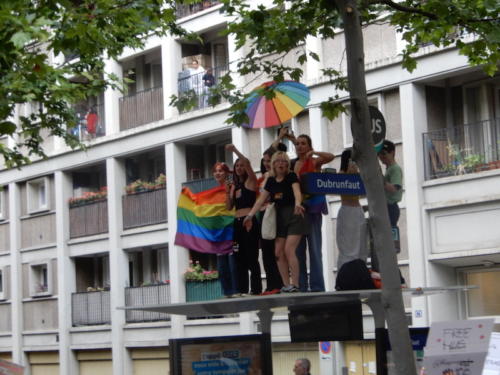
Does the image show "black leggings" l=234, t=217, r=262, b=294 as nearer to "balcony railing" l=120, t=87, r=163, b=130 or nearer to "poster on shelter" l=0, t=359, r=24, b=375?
"poster on shelter" l=0, t=359, r=24, b=375

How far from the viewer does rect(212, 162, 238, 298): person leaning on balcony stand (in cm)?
1673

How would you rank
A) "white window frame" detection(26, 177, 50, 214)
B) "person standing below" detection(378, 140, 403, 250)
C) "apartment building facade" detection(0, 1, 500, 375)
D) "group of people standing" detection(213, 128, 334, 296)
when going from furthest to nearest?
"white window frame" detection(26, 177, 50, 214) < "apartment building facade" detection(0, 1, 500, 375) < "person standing below" detection(378, 140, 403, 250) < "group of people standing" detection(213, 128, 334, 296)

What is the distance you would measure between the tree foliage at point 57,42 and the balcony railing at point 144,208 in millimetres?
10159

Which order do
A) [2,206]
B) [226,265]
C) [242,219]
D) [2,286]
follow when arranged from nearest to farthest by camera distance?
[242,219] < [226,265] < [2,286] < [2,206]

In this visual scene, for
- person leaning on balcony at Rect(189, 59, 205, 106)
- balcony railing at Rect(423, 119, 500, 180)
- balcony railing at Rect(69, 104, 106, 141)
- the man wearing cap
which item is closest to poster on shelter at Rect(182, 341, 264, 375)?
the man wearing cap

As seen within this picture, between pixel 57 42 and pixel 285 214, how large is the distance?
3.36m

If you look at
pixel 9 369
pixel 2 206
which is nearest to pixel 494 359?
pixel 9 369

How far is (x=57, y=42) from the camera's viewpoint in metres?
15.1

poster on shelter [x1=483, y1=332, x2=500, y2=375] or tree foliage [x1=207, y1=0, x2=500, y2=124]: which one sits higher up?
tree foliage [x1=207, y1=0, x2=500, y2=124]

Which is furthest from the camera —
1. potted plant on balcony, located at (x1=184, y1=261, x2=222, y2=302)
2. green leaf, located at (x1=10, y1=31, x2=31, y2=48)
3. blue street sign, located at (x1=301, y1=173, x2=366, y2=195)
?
potted plant on balcony, located at (x1=184, y1=261, x2=222, y2=302)

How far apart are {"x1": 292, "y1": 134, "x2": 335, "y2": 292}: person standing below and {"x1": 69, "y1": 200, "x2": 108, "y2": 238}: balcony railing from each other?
941 inches

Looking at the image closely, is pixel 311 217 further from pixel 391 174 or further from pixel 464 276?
pixel 464 276

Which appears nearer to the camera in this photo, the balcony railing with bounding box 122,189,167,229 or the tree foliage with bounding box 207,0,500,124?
the tree foliage with bounding box 207,0,500,124

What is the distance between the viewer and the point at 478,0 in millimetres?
16188
